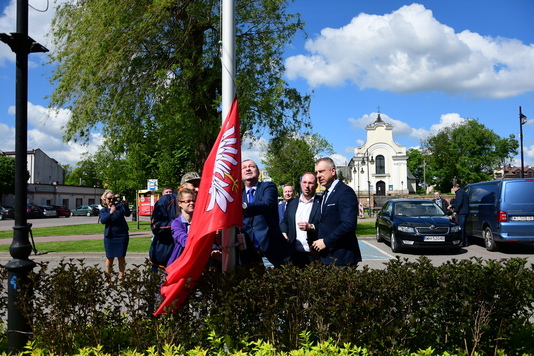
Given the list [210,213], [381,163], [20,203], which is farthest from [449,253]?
[381,163]

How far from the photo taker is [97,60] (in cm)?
1425

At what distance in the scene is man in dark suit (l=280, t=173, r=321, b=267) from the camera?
5152 mm

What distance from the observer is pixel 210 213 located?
384cm

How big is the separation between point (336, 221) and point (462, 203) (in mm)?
A: 11808

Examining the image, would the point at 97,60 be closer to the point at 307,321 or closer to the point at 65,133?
the point at 65,133

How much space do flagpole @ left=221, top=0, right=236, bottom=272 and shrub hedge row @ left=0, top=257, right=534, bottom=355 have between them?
0.83 feet

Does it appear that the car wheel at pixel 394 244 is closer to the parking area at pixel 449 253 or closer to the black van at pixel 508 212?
the parking area at pixel 449 253

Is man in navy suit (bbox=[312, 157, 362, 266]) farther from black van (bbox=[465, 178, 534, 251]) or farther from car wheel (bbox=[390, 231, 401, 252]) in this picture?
black van (bbox=[465, 178, 534, 251])

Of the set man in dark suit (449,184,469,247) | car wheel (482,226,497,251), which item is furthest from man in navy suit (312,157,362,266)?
man in dark suit (449,184,469,247)

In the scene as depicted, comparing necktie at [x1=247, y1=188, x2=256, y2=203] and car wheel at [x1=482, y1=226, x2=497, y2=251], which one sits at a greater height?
necktie at [x1=247, y1=188, x2=256, y2=203]

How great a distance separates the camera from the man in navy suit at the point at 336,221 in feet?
14.7

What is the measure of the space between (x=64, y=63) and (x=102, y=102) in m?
2.05

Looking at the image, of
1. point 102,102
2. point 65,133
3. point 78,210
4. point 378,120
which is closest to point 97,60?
point 102,102

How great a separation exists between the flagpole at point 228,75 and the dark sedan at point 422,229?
10.7m
